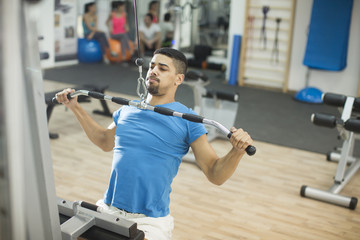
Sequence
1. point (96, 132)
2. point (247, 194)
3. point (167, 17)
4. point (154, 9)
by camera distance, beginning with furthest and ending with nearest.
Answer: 1. point (167, 17)
2. point (154, 9)
3. point (247, 194)
4. point (96, 132)

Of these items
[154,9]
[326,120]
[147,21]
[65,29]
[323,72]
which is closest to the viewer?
[326,120]

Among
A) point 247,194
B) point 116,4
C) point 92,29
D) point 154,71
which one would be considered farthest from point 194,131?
point 116,4

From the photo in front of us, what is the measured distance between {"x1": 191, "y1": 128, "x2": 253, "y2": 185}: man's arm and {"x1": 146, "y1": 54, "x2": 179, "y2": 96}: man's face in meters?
0.26

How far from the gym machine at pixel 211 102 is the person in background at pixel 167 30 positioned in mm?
4685

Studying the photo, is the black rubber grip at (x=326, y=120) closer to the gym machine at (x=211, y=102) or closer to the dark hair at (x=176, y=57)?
the gym machine at (x=211, y=102)

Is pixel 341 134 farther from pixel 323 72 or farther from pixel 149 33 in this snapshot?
pixel 149 33

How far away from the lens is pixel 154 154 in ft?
5.45

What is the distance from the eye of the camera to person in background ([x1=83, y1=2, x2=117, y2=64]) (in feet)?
25.7

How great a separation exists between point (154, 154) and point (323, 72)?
5100 mm

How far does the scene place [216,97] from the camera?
12.9 feet

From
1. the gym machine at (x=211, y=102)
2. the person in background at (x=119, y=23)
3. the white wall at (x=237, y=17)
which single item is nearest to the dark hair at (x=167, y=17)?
the person in background at (x=119, y=23)

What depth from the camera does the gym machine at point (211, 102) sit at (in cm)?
372

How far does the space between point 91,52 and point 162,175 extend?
675 cm

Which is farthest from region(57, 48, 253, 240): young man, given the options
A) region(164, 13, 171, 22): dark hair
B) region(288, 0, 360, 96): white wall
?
region(164, 13, 171, 22): dark hair
